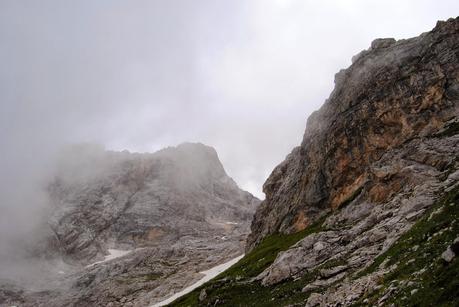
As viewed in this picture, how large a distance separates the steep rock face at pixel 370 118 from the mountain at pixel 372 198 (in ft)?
0.75

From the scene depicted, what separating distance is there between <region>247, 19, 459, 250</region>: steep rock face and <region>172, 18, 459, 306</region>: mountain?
0.75ft

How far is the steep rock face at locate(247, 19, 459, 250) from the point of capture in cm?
7525

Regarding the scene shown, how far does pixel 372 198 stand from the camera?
2469 inches

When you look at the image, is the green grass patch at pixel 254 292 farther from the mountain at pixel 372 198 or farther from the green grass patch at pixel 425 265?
the green grass patch at pixel 425 265

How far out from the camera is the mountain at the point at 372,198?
94.1 ft

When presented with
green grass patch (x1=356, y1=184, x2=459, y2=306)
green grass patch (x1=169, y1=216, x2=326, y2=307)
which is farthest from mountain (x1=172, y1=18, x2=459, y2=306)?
green grass patch (x1=169, y1=216, x2=326, y2=307)

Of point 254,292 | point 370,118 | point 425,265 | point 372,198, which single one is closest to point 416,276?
point 425,265

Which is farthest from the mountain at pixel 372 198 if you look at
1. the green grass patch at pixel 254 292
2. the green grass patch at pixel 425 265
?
the green grass patch at pixel 254 292

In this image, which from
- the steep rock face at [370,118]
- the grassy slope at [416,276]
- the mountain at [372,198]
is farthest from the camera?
the steep rock face at [370,118]

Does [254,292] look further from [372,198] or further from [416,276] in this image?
[416,276]

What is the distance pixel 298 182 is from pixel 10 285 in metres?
132

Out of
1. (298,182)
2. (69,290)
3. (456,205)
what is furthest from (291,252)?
(69,290)

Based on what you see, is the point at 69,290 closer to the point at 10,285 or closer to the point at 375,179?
the point at 10,285

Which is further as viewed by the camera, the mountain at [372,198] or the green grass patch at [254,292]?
the green grass patch at [254,292]
